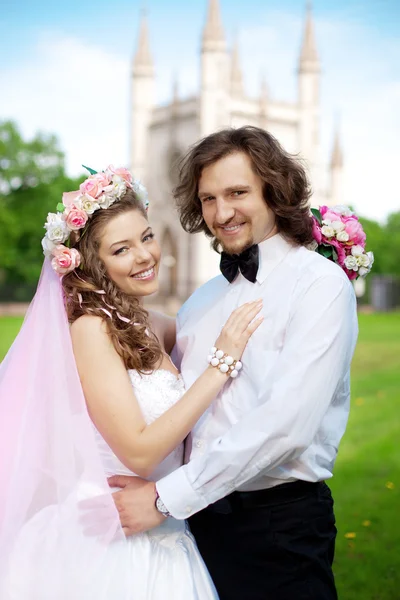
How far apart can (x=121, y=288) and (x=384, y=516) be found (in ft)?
13.1

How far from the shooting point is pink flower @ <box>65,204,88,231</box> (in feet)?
9.67

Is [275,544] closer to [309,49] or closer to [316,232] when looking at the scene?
[316,232]

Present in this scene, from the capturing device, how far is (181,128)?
152 ft

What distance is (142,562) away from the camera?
2689mm

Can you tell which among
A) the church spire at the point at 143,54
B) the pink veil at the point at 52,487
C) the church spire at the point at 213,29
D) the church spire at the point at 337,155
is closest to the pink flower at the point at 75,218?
the pink veil at the point at 52,487

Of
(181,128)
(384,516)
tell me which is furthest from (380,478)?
(181,128)

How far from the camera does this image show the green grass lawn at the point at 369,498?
4898mm

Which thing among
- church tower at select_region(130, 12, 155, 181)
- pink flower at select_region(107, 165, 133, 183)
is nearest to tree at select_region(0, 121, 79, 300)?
church tower at select_region(130, 12, 155, 181)

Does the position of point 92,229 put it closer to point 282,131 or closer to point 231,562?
point 231,562

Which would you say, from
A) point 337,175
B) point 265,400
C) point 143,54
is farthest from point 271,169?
point 337,175

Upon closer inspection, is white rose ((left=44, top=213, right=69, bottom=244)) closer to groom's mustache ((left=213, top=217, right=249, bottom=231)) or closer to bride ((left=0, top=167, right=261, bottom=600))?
bride ((left=0, top=167, right=261, bottom=600))

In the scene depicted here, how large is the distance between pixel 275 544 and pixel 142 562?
20.5 inches

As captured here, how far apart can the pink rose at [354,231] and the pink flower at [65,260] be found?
4.02 ft

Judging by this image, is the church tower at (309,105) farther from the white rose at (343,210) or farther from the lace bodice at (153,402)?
the lace bodice at (153,402)
